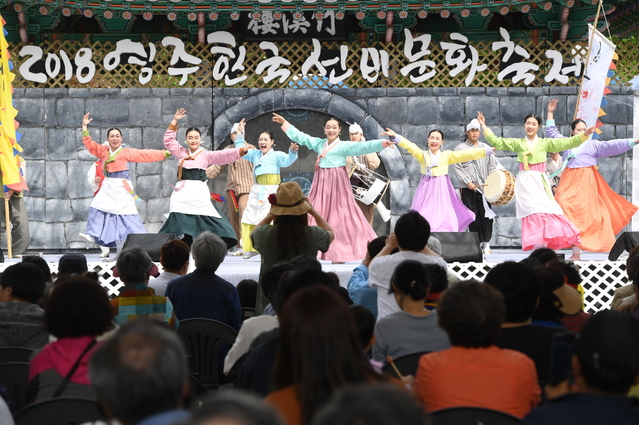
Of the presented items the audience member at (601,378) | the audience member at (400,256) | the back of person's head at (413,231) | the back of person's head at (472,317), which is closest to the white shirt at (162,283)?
the audience member at (400,256)

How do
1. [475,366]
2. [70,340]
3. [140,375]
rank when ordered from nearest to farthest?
[140,375] < [475,366] < [70,340]

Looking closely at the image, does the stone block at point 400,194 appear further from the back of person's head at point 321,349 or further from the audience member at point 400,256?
the back of person's head at point 321,349

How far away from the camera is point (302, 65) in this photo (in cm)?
1143

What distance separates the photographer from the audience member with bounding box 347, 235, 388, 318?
13.6ft

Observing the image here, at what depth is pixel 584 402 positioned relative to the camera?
6.51 ft

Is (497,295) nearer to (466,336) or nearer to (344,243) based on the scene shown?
(466,336)

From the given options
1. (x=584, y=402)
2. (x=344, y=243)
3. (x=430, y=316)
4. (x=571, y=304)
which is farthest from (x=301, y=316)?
(x=344, y=243)

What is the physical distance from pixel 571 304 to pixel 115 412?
90.3 inches

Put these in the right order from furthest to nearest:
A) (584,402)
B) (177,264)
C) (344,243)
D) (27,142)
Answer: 1. (27,142)
2. (344,243)
3. (177,264)
4. (584,402)

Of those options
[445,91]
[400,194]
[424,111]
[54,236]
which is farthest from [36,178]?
[445,91]

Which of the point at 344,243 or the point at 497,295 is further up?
the point at 497,295

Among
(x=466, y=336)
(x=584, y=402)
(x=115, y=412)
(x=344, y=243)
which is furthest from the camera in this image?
(x=344, y=243)

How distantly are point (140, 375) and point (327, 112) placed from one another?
10.1 metres

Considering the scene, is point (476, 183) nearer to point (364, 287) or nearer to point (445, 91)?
point (445, 91)
